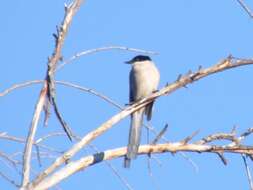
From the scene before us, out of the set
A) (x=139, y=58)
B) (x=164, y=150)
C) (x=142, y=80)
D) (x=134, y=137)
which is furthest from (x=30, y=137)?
(x=139, y=58)

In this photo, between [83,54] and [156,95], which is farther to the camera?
[156,95]

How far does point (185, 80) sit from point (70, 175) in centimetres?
93

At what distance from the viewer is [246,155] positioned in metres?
4.04

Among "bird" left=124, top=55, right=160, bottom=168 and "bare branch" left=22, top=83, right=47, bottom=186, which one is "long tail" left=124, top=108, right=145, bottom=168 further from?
"bare branch" left=22, top=83, right=47, bottom=186

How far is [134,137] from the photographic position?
4.66 metres

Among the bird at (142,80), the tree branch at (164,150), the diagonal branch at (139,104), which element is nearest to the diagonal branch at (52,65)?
the diagonal branch at (139,104)

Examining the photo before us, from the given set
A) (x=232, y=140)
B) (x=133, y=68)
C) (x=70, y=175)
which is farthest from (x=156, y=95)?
(x=133, y=68)

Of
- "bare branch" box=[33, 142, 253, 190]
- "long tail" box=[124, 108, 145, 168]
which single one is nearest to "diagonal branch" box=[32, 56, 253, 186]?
"bare branch" box=[33, 142, 253, 190]

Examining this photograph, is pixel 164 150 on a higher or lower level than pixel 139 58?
lower

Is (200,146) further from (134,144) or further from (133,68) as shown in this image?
(133,68)

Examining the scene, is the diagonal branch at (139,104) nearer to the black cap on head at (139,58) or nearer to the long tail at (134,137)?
the long tail at (134,137)

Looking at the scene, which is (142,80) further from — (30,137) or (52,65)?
(30,137)

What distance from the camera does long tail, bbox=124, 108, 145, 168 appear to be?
411 centimetres

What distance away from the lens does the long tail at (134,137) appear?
4.11m
